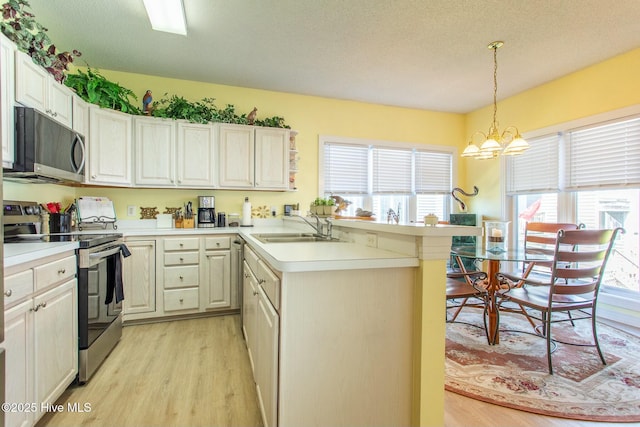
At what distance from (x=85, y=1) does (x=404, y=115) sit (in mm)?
3921

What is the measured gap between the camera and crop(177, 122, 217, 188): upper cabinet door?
11.4 feet

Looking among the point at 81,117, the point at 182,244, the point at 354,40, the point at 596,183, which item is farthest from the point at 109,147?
the point at 596,183

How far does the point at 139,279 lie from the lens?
10.2 ft

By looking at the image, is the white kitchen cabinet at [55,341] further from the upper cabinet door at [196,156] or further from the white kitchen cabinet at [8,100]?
the upper cabinet door at [196,156]

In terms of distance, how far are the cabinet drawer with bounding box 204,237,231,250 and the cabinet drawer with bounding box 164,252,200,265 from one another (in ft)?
0.50

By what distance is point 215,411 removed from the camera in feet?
5.93

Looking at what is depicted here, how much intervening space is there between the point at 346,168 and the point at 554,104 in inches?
104

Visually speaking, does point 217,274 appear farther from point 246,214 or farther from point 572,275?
point 572,275

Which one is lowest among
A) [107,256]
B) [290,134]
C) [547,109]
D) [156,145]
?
[107,256]

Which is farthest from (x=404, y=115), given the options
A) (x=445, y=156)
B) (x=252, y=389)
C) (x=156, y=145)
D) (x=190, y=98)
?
(x=252, y=389)

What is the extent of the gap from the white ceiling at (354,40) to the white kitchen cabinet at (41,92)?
630mm

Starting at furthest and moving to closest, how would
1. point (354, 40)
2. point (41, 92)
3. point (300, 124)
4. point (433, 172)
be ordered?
point (433, 172) → point (300, 124) → point (354, 40) → point (41, 92)

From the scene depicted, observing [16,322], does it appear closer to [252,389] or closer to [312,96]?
[252,389]

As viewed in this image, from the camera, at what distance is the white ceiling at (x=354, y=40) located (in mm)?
2438
